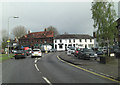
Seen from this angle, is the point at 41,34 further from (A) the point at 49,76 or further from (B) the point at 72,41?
(A) the point at 49,76

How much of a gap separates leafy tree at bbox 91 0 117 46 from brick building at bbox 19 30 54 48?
67423 mm

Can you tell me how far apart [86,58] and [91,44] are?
62.9 m

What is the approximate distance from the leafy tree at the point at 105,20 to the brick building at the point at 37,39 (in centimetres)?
6742

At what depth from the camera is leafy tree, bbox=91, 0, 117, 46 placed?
18.2m

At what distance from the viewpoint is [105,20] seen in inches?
720

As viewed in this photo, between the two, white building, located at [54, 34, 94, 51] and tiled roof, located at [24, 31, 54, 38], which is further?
tiled roof, located at [24, 31, 54, 38]

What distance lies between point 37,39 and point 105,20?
74.2 meters

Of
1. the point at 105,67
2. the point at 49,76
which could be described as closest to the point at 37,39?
the point at 105,67

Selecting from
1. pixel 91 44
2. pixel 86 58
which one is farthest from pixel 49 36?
pixel 86 58

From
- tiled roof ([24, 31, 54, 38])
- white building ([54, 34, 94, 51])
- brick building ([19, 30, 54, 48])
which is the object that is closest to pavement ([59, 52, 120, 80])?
white building ([54, 34, 94, 51])

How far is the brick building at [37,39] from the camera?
3428 inches

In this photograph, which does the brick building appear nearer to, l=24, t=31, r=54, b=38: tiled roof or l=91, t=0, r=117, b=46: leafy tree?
l=24, t=31, r=54, b=38: tiled roof

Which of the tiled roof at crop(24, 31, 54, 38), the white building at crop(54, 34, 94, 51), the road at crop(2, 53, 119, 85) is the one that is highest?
the tiled roof at crop(24, 31, 54, 38)

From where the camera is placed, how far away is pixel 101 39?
62.4ft
